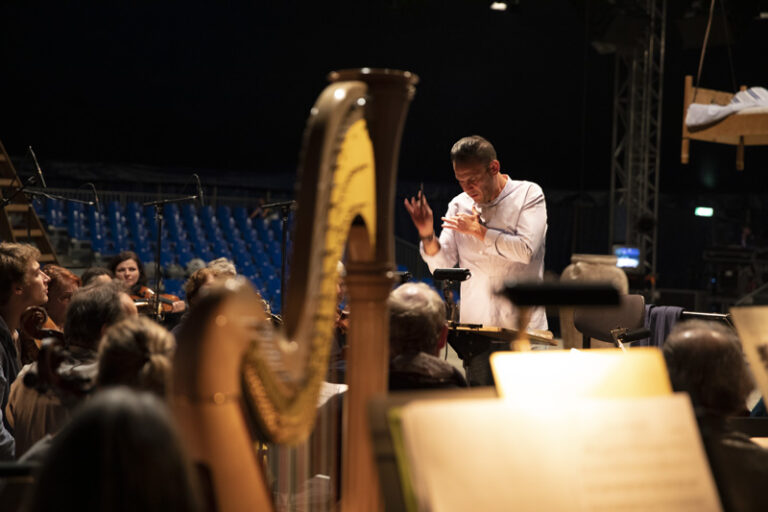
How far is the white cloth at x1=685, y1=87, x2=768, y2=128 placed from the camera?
2996 millimetres

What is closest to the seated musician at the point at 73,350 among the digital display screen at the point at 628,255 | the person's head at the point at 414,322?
the person's head at the point at 414,322

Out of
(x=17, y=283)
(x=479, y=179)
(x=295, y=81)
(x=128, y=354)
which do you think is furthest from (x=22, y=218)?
(x=128, y=354)

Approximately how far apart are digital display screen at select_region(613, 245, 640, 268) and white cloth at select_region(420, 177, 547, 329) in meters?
6.87

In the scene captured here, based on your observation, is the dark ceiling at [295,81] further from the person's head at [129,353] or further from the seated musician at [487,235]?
the person's head at [129,353]

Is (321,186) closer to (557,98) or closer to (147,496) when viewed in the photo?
(147,496)

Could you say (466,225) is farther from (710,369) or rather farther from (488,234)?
(710,369)

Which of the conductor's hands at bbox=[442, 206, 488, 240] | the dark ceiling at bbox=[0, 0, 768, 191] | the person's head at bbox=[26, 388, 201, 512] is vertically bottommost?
the person's head at bbox=[26, 388, 201, 512]

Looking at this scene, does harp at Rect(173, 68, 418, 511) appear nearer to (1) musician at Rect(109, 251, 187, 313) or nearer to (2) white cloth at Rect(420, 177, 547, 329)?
(2) white cloth at Rect(420, 177, 547, 329)

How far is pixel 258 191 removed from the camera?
47.3ft

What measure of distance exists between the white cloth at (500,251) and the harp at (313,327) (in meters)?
1.79

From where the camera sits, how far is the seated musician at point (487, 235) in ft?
11.0

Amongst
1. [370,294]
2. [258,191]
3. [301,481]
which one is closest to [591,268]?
[301,481]

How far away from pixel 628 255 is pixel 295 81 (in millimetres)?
7277

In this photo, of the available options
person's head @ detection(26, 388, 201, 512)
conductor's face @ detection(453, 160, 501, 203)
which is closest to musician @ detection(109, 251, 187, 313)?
conductor's face @ detection(453, 160, 501, 203)
